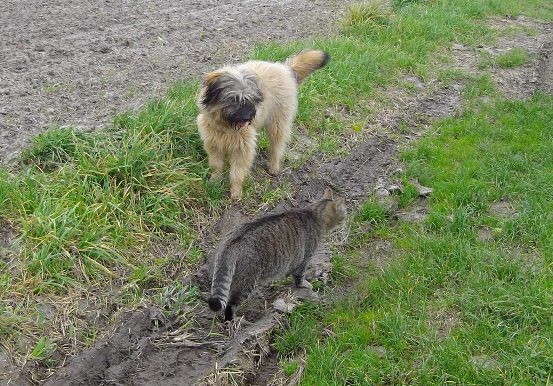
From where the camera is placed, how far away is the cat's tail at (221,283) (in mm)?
4266

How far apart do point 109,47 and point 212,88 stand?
3189 millimetres

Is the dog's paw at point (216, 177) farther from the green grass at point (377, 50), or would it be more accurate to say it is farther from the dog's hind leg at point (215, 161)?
the green grass at point (377, 50)

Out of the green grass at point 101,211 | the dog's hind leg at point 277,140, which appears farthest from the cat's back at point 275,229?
the dog's hind leg at point 277,140

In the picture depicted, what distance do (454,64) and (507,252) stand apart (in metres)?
5.32

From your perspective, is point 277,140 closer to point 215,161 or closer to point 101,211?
point 215,161

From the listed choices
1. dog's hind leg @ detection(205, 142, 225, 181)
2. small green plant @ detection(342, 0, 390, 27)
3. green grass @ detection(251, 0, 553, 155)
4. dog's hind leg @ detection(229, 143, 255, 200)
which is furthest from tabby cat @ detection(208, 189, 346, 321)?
small green plant @ detection(342, 0, 390, 27)

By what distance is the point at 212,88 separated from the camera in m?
5.65

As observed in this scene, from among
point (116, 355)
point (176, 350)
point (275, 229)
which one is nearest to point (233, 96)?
point (275, 229)

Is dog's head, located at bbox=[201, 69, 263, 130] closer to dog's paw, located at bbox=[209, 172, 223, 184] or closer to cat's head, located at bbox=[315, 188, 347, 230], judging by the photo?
dog's paw, located at bbox=[209, 172, 223, 184]

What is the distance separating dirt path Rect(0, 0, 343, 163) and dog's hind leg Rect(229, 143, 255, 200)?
141 centimetres

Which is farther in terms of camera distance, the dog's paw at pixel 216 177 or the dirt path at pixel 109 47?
the dirt path at pixel 109 47

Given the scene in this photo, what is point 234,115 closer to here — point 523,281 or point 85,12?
point 523,281

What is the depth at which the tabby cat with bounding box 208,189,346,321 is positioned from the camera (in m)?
4.43

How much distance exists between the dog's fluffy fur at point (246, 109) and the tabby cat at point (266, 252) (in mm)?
1027
